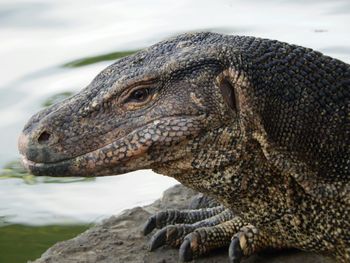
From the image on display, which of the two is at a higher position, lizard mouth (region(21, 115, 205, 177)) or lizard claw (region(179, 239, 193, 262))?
lizard mouth (region(21, 115, 205, 177))

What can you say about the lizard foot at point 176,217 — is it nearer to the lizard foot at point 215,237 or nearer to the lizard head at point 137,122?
the lizard foot at point 215,237

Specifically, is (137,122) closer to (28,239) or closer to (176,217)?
(176,217)

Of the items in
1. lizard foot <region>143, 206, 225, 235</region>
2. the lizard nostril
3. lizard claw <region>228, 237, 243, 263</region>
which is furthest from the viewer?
lizard foot <region>143, 206, 225, 235</region>

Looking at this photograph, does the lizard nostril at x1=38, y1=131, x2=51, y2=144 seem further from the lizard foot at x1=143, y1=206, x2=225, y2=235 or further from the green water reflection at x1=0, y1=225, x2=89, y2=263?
the green water reflection at x1=0, y1=225, x2=89, y2=263

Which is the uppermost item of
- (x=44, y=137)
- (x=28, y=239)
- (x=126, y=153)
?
(x=44, y=137)

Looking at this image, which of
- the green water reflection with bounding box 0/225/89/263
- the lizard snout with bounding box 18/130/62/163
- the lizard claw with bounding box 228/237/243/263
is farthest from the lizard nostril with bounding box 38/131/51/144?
the green water reflection with bounding box 0/225/89/263

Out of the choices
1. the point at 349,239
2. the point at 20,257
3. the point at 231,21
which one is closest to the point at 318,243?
the point at 349,239

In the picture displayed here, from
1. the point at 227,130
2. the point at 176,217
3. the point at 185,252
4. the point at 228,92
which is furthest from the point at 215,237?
the point at 228,92
